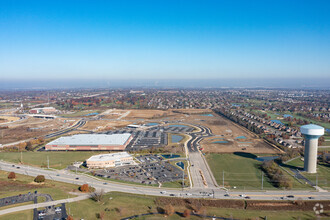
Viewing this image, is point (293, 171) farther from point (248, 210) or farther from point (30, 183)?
point (30, 183)

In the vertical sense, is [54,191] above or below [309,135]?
below

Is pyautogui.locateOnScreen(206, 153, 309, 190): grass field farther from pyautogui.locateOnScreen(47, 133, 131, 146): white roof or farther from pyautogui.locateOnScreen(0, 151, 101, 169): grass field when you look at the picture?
pyautogui.locateOnScreen(0, 151, 101, 169): grass field

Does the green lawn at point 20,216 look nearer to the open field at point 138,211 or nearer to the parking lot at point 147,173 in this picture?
the open field at point 138,211

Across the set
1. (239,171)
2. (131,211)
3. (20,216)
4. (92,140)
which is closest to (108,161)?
(92,140)

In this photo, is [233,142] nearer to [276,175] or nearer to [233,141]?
[233,141]

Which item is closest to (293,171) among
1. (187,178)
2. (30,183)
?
(187,178)

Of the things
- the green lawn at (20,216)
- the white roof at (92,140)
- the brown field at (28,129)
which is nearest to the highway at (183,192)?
the green lawn at (20,216)
